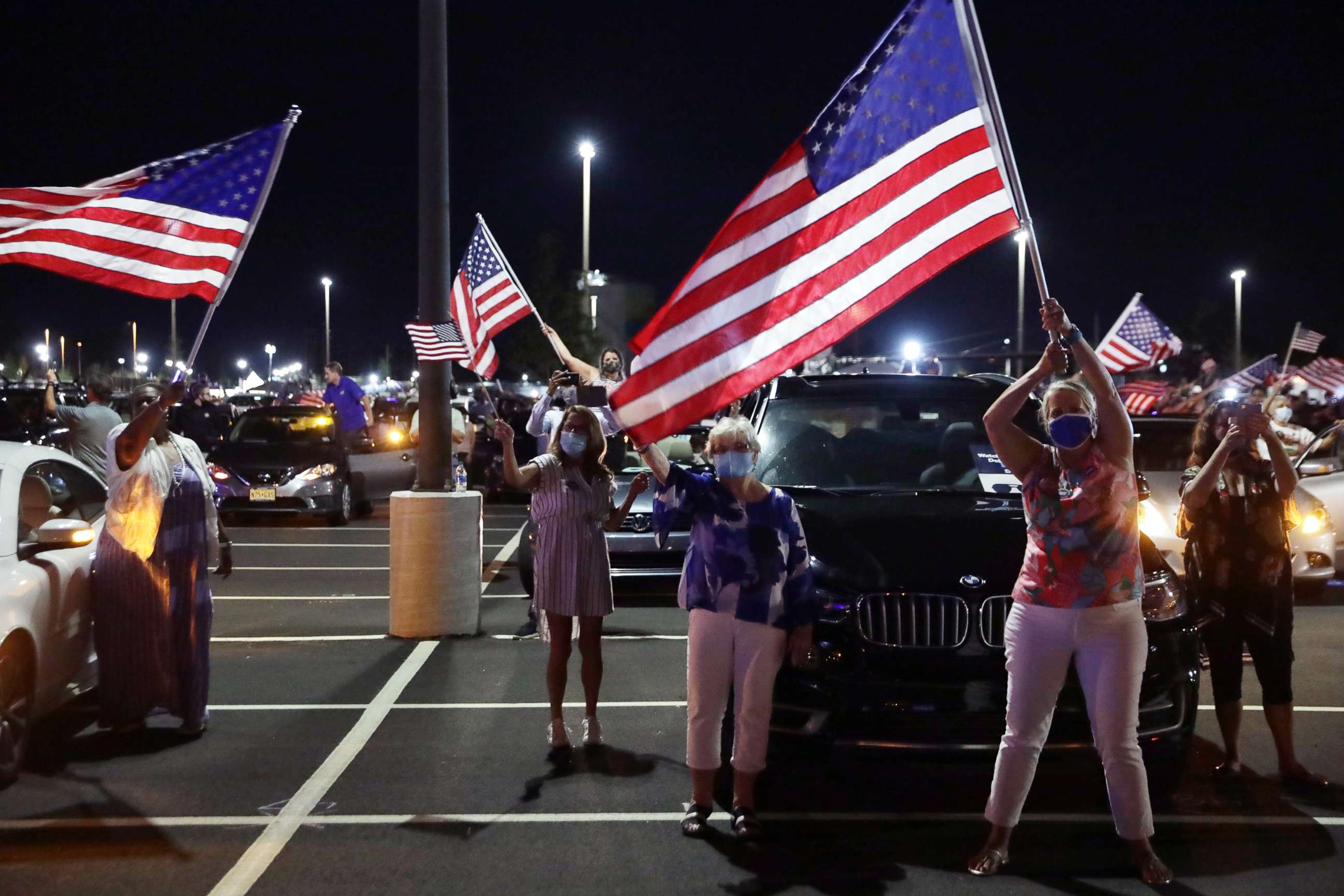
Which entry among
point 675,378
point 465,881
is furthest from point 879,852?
point 675,378

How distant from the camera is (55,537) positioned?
20.8 feet

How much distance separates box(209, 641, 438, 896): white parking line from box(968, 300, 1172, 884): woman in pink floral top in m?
2.64

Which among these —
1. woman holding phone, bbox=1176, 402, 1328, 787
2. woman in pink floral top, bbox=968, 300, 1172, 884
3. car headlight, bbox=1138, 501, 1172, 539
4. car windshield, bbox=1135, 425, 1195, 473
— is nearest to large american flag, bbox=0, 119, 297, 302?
woman in pink floral top, bbox=968, 300, 1172, 884

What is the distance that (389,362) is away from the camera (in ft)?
446

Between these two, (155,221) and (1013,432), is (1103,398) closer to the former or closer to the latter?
(1013,432)

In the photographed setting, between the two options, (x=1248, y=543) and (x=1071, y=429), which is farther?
(x=1248, y=543)

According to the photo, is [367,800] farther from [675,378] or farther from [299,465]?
[299,465]

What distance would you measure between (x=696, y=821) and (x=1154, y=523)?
24.6 feet

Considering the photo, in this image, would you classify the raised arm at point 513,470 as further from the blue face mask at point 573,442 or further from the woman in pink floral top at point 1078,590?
the woman in pink floral top at point 1078,590

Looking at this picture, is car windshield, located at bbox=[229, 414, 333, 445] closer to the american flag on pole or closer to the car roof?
the car roof

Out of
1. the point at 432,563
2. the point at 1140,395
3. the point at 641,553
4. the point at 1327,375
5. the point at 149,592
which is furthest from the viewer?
the point at 1327,375

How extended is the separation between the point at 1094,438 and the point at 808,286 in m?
1.29

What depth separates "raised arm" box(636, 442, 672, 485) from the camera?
5.35 meters

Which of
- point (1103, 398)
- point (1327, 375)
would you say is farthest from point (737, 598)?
point (1327, 375)
